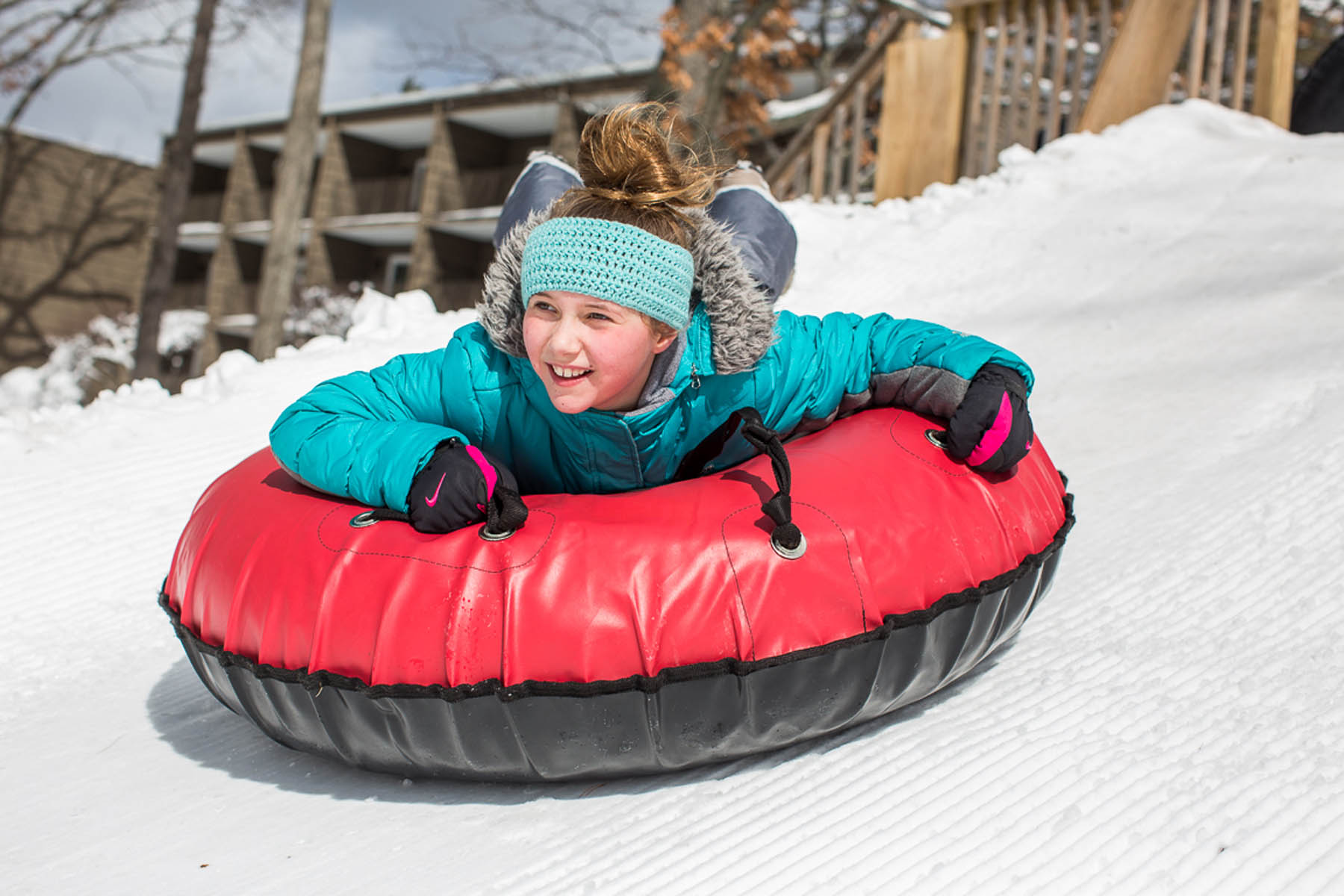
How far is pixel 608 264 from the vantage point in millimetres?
1550

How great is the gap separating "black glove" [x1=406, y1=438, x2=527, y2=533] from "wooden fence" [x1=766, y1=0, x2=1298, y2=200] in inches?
178

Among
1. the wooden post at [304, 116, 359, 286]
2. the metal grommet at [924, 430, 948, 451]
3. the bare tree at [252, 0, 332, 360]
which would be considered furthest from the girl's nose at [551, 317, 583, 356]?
the wooden post at [304, 116, 359, 286]

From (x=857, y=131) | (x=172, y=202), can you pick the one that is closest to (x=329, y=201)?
(x=172, y=202)

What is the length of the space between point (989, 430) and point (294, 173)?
7.84 m

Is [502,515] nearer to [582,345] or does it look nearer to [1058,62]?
[582,345]

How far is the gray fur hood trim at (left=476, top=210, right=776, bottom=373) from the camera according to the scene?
1.70 m

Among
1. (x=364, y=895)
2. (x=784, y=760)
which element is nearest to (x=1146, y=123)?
(x=784, y=760)

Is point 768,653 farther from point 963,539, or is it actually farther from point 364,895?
point 364,895

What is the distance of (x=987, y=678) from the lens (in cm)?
176

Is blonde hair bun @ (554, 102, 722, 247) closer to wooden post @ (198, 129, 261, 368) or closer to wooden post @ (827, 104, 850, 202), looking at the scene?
wooden post @ (827, 104, 850, 202)

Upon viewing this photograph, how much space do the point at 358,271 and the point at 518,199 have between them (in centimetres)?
1475

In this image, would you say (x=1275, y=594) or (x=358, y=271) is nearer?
(x=1275, y=594)

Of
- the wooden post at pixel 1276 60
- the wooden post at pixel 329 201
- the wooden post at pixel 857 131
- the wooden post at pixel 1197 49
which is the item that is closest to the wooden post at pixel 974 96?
the wooden post at pixel 857 131

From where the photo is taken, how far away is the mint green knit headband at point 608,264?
1.55 metres
